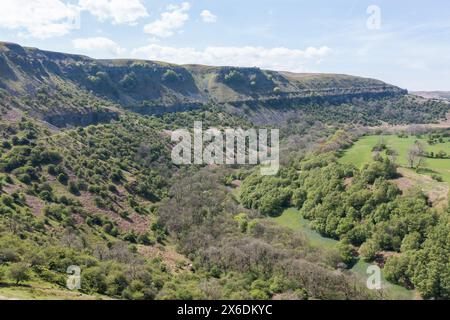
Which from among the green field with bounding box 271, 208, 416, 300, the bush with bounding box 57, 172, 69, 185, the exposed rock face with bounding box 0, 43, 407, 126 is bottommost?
the green field with bounding box 271, 208, 416, 300

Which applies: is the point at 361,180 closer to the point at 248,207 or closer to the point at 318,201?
the point at 318,201

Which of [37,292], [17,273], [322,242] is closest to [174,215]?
[322,242]

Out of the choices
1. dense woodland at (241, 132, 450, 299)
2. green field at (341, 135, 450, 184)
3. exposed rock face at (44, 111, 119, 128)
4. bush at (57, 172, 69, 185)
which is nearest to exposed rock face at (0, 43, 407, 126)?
exposed rock face at (44, 111, 119, 128)

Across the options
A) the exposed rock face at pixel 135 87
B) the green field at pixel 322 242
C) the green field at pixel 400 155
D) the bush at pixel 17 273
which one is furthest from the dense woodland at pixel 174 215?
the green field at pixel 400 155

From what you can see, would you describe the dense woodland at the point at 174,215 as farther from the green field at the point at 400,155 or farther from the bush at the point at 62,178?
the green field at the point at 400,155

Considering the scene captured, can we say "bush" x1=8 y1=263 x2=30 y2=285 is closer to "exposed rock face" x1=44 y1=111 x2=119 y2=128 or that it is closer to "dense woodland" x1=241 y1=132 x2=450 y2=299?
"dense woodland" x1=241 y1=132 x2=450 y2=299

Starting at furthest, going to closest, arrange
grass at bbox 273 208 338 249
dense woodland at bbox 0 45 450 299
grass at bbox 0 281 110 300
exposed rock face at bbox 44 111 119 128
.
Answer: exposed rock face at bbox 44 111 119 128 → grass at bbox 273 208 338 249 → dense woodland at bbox 0 45 450 299 → grass at bbox 0 281 110 300

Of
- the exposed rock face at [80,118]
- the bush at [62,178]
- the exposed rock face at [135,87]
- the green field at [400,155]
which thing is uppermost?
the exposed rock face at [135,87]
